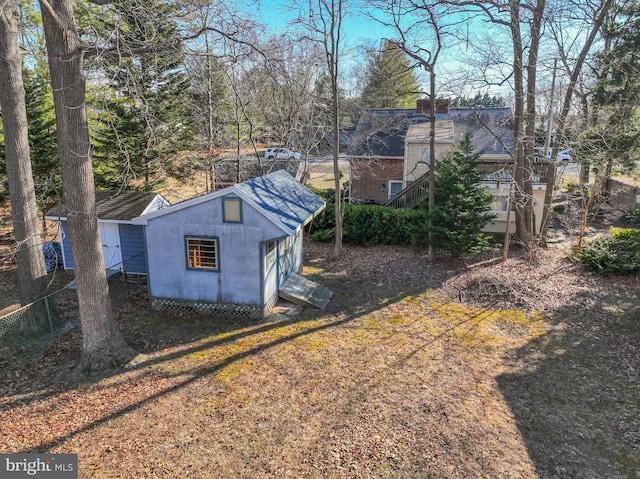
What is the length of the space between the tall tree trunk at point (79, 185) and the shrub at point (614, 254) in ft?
47.6

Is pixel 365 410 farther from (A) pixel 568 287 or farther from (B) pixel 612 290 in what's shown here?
(B) pixel 612 290

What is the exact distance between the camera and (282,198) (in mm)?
11875

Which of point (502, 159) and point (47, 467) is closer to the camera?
point (47, 467)

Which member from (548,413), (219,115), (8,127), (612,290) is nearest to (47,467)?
(8,127)

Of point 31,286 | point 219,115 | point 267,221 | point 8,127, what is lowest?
point 31,286

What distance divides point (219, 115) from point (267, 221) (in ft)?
43.9

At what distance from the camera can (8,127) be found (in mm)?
8906

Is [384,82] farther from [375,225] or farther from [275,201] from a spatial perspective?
[275,201]

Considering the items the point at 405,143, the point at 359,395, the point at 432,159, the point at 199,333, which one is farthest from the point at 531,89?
the point at 199,333

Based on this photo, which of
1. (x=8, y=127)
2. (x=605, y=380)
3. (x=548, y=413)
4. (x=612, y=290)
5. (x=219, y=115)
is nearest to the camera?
(x=548, y=413)

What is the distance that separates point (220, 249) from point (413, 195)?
35.5ft

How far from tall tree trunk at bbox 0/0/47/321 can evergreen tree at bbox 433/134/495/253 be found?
12.1m

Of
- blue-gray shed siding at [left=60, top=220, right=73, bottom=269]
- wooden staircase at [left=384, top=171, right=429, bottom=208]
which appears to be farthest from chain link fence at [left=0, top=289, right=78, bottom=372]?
wooden staircase at [left=384, top=171, right=429, bottom=208]

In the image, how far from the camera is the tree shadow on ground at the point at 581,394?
235 inches
